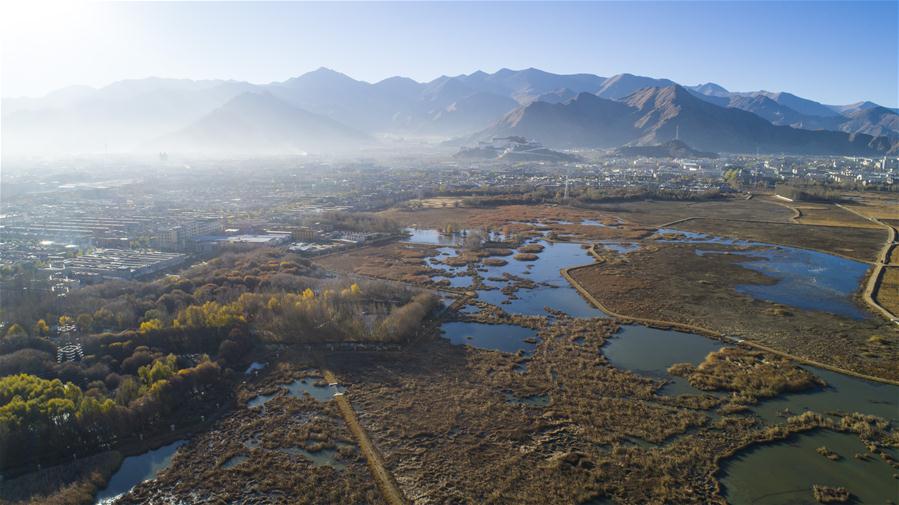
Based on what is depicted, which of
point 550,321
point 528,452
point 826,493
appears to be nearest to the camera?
point 826,493

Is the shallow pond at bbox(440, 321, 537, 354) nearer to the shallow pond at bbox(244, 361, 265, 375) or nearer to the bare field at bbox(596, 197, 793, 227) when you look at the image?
the shallow pond at bbox(244, 361, 265, 375)

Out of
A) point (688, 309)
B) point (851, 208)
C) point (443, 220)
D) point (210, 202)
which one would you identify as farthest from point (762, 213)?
point (210, 202)

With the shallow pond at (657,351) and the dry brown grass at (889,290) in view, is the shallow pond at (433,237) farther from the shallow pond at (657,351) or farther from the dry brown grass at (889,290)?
the dry brown grass at (889,290)

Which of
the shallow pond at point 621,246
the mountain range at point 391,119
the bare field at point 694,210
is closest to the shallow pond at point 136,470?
the shallow pond at point 621,246

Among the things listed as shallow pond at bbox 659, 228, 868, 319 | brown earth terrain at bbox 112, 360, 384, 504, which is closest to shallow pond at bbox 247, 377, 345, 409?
brown earth terrain at bbox 112, 360, 384, 504

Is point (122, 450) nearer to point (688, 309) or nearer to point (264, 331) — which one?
point (264, 331)

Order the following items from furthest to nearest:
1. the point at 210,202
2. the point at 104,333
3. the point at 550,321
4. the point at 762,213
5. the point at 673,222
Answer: the point at 210,202 < the point at 762,213 < the point at 673,222 < the point at 550,321 < the point at 104,333
